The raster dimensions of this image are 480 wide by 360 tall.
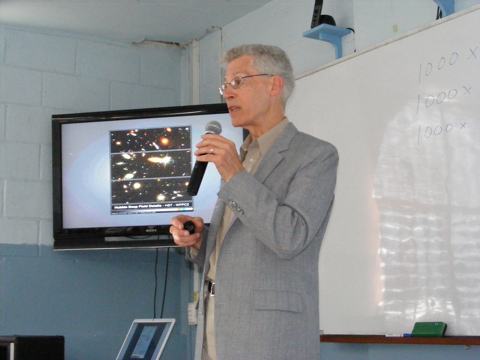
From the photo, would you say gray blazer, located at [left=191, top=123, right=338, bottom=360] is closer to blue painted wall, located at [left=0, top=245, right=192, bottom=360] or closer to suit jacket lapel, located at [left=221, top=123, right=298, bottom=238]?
suit jacket lapel, located at [left=221, top=123, right=298, bottom=238]

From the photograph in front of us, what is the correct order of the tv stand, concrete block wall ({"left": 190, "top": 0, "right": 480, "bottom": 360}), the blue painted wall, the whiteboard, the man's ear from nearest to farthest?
1. the man's ear
2. the whiteboard
3. concrete block wall ({"left": 190, "top": 0, "right": 480, "bottom": 360})
4. the tv stand
5. the blue painted wall

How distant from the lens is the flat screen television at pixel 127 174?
4301 millimetres

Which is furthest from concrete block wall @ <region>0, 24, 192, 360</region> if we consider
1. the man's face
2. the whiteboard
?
the man's face

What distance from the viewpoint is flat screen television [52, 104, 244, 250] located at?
4.30 meters

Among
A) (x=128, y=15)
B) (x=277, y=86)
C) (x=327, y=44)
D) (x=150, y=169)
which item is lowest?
(x=150, y=169)

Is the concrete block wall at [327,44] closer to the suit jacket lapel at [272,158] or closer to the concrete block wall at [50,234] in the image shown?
the concrete block wall at [50,234]

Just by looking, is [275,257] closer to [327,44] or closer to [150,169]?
[327,44]

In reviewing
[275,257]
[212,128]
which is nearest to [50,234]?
[212,128]

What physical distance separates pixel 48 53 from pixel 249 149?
290 cm

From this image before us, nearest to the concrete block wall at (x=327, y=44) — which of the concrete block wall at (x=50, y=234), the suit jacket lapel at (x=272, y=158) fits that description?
the concrete block wall at (x=50, y=234)

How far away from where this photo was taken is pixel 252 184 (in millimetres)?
1799

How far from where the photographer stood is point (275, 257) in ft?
6.12

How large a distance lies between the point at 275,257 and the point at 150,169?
256 cm

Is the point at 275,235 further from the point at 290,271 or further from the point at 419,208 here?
the point at 419,208
